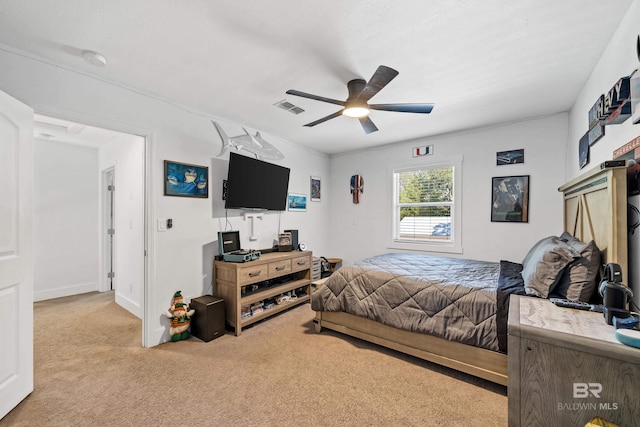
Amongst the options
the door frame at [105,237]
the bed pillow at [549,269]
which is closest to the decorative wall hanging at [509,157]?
the bed pillow at [549,269]

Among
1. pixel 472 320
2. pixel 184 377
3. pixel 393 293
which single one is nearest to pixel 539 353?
pixel 472 320

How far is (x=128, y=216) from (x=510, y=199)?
5.15 m

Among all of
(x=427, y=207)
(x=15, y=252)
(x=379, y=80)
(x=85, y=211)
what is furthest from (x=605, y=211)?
(x=85, y=211)

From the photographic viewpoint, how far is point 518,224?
11.3 ft

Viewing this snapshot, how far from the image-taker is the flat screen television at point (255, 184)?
3139 mm

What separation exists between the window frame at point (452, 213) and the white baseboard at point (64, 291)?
5.10m

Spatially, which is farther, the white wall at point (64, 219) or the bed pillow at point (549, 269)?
the white wall at point (64, 219)

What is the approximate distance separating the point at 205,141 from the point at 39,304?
Answer: 3.49 metres

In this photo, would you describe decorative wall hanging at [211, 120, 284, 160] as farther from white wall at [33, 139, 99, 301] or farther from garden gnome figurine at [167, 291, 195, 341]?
white wall at [33, 139, 99, 301]

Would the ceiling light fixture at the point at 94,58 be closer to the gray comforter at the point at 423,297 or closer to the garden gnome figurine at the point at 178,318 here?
the garden gnome figurine at the point at 178,318

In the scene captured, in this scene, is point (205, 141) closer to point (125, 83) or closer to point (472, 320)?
point (125, 83)

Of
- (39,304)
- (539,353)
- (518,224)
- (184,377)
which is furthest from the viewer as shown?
(39,304)

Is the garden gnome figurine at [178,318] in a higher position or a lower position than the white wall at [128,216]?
lower

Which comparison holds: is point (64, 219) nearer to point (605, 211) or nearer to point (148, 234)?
point (148, 234)
